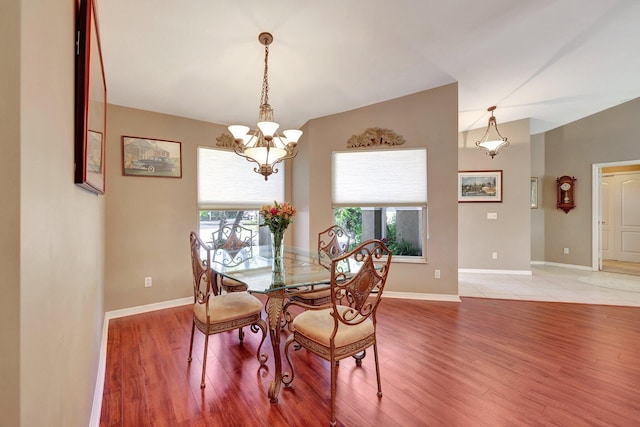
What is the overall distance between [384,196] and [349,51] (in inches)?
78.4

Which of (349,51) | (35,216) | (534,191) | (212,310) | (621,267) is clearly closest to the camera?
(35,216)

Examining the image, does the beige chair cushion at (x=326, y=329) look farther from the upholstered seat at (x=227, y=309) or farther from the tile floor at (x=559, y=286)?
the tile floor at (x=559, y=286)

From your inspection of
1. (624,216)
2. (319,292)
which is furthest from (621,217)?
(319,292)

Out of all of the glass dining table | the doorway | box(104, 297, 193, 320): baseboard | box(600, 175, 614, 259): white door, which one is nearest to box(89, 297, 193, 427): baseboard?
box(104, 297, 193, 320): baseboard

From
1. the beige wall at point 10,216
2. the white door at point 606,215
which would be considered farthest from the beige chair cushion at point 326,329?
the white door at point 606,215

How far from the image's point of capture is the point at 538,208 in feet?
20.1

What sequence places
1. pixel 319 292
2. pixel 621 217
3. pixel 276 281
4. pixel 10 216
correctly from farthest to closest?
pixel 621 217, pixel 319 292, pixel 276 281, pixel 10 216

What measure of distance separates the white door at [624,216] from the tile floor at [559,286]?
171 centimetres

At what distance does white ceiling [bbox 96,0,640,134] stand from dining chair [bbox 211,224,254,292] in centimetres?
164

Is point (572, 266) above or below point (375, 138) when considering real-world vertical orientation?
below

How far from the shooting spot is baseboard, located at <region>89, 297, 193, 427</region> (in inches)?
64.3

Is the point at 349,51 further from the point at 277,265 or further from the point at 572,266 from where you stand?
the point at 572,266

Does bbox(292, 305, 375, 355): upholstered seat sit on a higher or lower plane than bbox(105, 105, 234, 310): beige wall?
lower

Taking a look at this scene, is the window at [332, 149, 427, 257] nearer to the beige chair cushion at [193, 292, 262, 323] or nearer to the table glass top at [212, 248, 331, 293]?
the table glass top at [212, 248, 331, 293]
